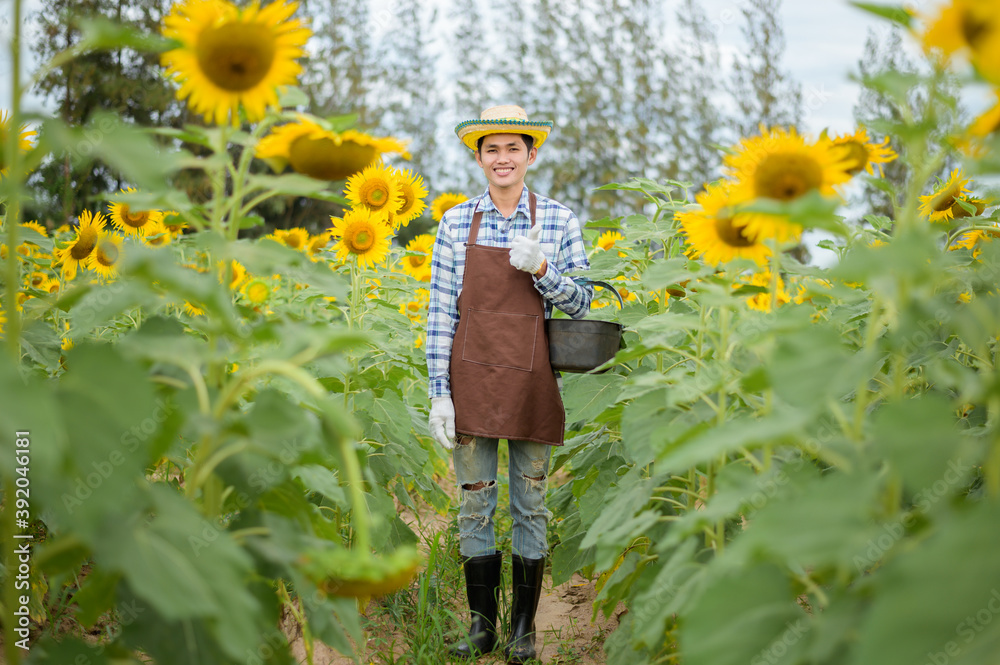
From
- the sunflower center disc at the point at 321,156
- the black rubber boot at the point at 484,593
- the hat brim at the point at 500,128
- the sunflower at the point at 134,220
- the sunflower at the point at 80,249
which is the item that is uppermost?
the hat brim at the point at 500,128

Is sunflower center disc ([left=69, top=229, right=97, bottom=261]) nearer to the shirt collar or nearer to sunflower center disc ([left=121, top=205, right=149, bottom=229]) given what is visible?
sunflower center disc ([left=121, top=205, right=149, bottom=229])

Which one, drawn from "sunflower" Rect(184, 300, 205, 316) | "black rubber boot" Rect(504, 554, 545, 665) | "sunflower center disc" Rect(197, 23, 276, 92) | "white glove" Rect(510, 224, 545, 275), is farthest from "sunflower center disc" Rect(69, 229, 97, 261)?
"sunflower center disc" Rect(197, 23, 276, 92)

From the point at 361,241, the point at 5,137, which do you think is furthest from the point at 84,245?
the point at 5,137

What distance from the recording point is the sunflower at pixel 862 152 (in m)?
1.75

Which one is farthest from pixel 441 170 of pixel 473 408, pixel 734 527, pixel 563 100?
pixel 734 527

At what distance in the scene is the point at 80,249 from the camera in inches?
145

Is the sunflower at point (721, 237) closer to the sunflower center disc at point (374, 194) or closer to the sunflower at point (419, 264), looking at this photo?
the sunflower center disc at point (374, 194)

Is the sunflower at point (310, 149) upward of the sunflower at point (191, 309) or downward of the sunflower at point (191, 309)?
upward

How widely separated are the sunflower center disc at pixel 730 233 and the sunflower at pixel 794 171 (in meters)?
0.14

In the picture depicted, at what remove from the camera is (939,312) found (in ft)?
3.96

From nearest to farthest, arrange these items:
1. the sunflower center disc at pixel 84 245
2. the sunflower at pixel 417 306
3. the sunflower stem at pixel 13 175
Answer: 1. the sunflower stem at pixel 13 175
2. the sunflower center disc at pixel 84 245
3. the sunflower at pixel 417 306

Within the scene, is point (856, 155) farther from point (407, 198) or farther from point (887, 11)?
point (407, 198)

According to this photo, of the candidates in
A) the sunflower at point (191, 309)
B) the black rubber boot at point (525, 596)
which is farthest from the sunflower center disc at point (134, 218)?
the black rubber boot at point (525, 596)

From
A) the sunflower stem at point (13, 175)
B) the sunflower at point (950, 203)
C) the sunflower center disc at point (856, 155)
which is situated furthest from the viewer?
the sunflower at point (950, 203)
